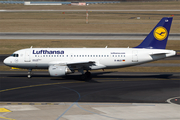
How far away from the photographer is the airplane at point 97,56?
4147 centimetres

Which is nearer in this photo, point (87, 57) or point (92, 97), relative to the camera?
point (92, 97)

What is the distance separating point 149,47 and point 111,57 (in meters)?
6.38

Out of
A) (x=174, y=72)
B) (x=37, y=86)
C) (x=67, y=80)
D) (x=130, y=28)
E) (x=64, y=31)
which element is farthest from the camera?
(x=130, y=28)

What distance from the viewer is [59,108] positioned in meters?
27.4

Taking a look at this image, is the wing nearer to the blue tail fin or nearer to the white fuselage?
the white fuselage

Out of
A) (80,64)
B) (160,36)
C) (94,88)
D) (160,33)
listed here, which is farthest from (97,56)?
(160,33)

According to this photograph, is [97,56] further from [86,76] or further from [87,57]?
[86,76]

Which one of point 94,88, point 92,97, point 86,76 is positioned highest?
point 86,76

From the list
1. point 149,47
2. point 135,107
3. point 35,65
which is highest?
point 149,47

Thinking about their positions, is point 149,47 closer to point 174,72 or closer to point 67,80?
point 174,72

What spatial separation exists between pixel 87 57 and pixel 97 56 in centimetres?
158

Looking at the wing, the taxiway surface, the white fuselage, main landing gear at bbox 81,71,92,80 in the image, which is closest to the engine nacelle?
the wing

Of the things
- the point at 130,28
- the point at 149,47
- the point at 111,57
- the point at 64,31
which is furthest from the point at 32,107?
the point at 130,28

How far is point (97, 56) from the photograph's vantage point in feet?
137
